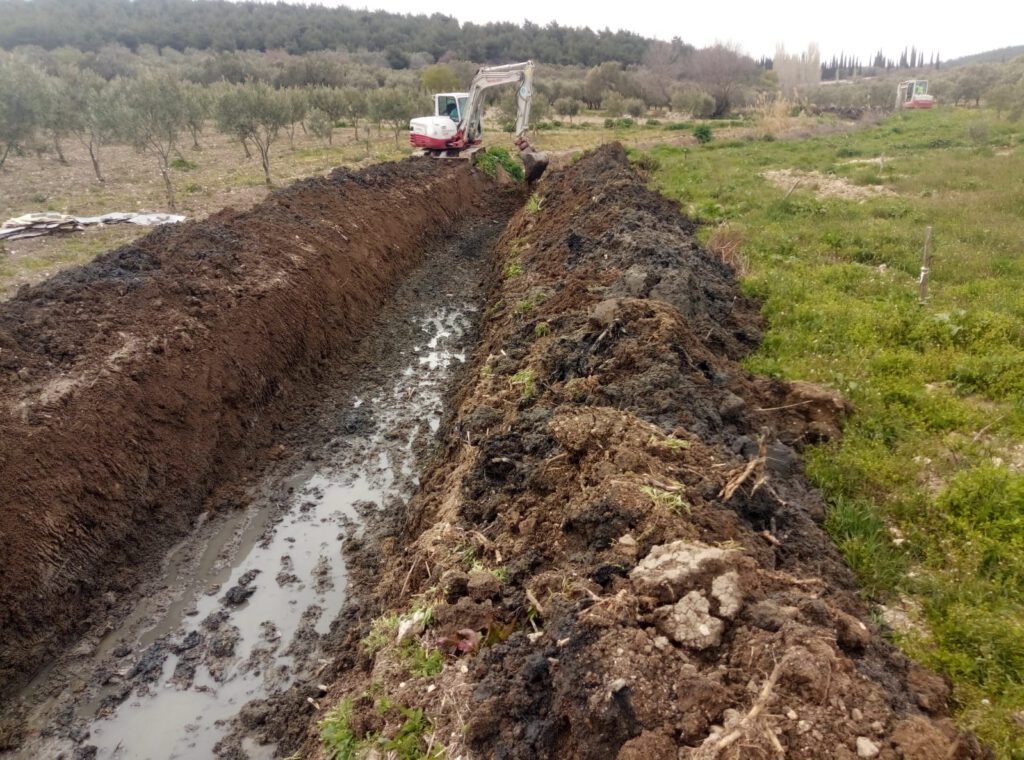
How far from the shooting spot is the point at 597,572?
13.9 ft

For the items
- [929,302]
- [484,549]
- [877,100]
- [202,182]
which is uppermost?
[877,100]

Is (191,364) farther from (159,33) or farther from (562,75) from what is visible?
(159,33)

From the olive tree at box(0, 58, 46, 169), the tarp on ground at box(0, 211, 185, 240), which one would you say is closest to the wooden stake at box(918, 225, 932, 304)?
the tarp on ground at box(0, 211, 185, 240)

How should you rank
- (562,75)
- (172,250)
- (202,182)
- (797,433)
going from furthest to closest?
(562,75), (202,182), (172,250), (797,433)

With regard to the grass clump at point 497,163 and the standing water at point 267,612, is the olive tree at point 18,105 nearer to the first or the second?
the grass clump at point 497,163

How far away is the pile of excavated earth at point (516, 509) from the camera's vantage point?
3.42 meters

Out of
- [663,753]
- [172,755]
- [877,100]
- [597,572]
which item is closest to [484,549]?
[597,572]

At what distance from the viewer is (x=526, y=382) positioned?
7516mm

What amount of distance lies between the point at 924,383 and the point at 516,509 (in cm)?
549

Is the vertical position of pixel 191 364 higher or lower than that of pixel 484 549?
higher

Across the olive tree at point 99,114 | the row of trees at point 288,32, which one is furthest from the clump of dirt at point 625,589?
the row of trees at point 288,32

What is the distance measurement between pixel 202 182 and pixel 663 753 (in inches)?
978

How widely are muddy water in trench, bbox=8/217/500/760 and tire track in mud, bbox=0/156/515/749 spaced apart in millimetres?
306

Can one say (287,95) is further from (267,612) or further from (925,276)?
(267,612)
